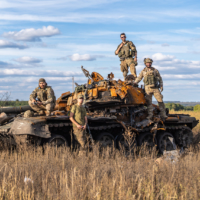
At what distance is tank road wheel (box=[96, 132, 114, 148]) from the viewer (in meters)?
12.6

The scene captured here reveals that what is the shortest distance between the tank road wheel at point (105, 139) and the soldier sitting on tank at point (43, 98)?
2.16 metres

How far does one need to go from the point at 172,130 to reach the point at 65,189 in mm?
11080

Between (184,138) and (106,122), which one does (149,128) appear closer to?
(106,122)

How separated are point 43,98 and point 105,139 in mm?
2929

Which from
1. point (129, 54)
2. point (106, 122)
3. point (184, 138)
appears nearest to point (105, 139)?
point (106, 122)

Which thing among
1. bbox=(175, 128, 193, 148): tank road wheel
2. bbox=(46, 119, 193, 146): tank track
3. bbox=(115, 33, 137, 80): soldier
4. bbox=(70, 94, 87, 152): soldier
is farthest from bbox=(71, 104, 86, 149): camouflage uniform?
bbox=(175, 128, 193, 148): tank road wheel

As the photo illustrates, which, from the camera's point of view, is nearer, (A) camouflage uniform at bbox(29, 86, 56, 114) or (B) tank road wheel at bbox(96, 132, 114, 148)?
(A) camouflage uniform at bbox(29, 86, 56, 114)

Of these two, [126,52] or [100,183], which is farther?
[126,52]

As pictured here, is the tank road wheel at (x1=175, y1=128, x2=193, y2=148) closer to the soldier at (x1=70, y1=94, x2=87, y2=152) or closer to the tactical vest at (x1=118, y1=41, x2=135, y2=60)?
the tactical vest at (x1=118, y1=41, x2=135, y2=60)

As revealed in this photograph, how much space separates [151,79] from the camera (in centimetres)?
1408

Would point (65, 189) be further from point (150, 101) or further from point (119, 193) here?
point (150, 101)

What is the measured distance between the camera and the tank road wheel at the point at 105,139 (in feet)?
41.5

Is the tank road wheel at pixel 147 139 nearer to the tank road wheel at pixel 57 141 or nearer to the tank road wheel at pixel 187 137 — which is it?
the tank road wheel at pixel 187 137

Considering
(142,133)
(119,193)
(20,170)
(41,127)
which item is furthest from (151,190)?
(142,133)
